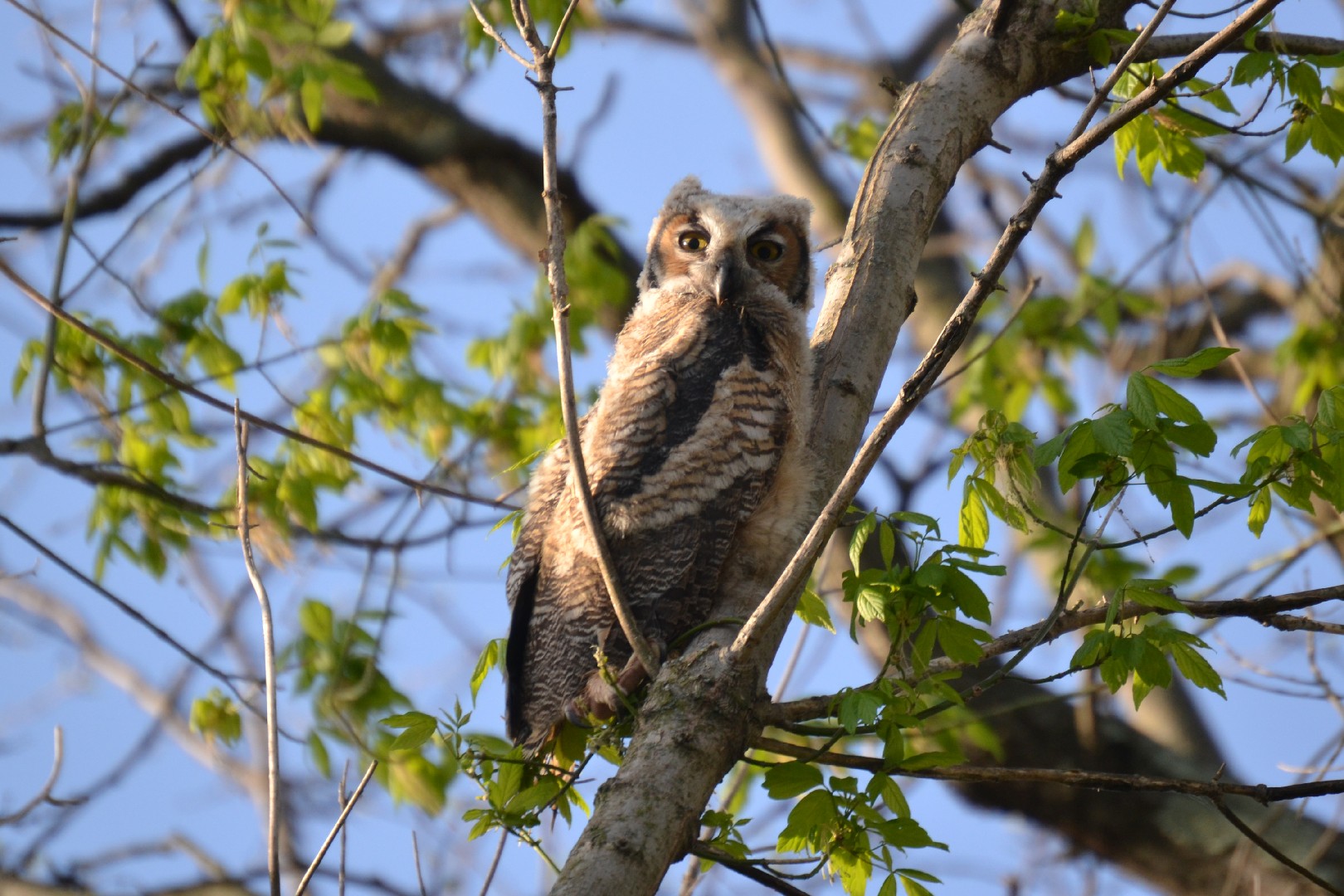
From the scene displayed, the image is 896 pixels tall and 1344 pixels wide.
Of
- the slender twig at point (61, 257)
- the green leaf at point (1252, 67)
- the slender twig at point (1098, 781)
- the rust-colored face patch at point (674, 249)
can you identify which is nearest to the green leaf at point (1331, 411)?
the slender twig at point (1098, 781)

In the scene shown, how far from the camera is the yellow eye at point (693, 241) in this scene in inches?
146

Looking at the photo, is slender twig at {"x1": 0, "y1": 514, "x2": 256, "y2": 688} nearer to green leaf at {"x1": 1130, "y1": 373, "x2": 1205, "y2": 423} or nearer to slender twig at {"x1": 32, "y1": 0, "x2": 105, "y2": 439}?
slender twig at {"x1": 32, "y1": 0, "x2": 105, "y2": 439}

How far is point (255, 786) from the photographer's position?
6.38 metres

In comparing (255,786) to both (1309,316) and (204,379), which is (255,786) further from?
(1309,316)

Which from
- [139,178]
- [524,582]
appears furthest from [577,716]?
[139,178]

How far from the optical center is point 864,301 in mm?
2730

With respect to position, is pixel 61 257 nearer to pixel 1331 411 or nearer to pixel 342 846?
pixel 342 846

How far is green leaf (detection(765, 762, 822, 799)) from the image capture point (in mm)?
2176

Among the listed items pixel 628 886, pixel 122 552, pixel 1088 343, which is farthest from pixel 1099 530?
pixel 1088 343

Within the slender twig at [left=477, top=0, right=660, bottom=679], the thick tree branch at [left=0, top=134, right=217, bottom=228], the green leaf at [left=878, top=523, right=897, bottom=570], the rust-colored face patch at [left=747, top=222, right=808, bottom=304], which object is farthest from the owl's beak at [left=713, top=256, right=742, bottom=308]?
the thick tree branch at [left=0, top=134, right=217, bottom=228]

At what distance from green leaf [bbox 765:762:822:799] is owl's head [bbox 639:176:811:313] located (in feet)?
5.31

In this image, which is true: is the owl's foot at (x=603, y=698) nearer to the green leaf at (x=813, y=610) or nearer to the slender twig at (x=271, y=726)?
the green leaf at (x=813, y=610)

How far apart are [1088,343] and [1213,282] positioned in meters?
2.75

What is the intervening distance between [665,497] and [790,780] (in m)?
0.97
